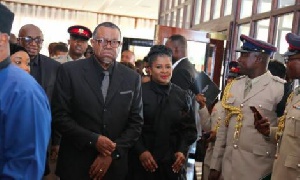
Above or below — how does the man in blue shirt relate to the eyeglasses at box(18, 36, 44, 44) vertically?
below

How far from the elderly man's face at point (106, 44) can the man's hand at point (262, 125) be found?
0.93 metres

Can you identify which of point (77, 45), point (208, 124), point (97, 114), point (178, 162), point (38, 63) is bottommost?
point (178, 162)

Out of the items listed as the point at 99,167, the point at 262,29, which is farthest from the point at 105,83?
the point at 262,29

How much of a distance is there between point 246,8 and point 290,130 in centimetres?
336

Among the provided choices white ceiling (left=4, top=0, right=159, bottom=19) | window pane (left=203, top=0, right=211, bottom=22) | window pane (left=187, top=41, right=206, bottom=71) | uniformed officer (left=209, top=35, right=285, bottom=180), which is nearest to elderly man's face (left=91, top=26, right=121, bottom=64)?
uniformed officer (left=209, top=35, right=285, bottom=180)

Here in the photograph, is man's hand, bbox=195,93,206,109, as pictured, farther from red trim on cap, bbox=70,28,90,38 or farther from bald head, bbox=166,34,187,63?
red trim on cap, bbox=70,28,90,38

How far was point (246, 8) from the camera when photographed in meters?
5.17

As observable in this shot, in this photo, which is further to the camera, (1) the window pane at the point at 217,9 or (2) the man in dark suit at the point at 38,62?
(1) the window pane at the point at 217,9

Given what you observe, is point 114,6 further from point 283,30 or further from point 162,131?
point 162,131

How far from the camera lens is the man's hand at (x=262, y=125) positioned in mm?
2262

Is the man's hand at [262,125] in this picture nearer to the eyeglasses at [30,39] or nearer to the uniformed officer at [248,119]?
the uniformed officer at [248,119]

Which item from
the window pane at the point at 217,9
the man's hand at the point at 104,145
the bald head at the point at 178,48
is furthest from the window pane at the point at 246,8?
the man's hand at the point at 104,145

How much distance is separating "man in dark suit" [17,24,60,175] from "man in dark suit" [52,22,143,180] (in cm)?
44

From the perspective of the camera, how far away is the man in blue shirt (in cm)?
123
